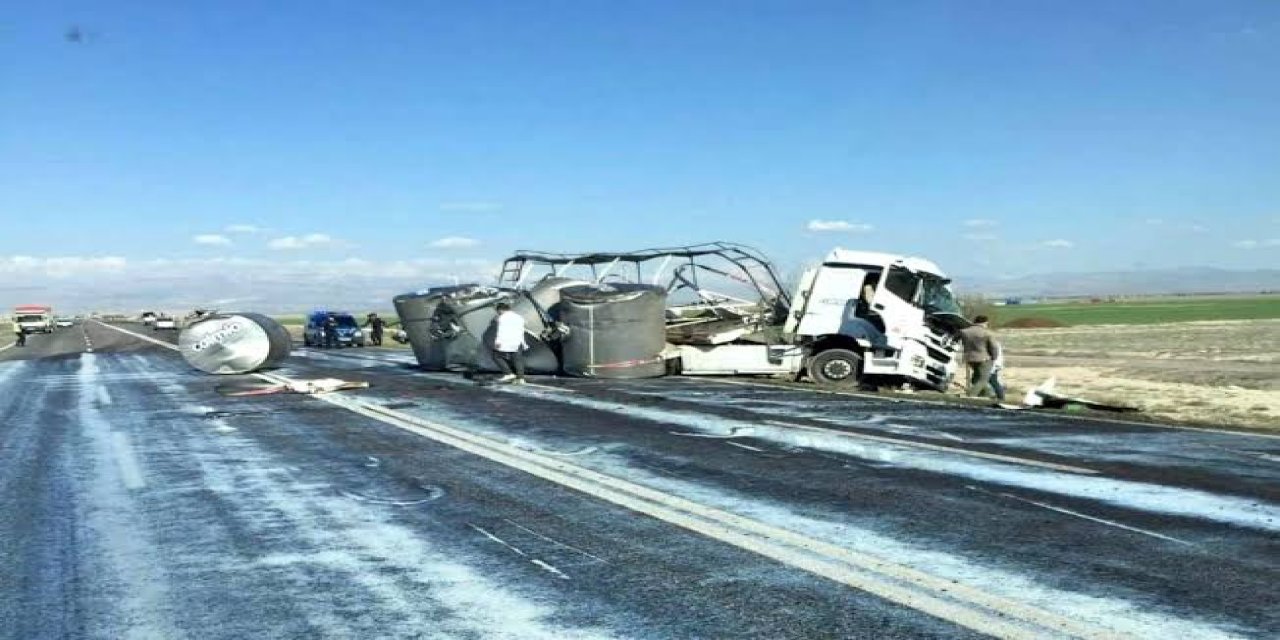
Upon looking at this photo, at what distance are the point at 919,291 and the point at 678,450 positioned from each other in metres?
10.8

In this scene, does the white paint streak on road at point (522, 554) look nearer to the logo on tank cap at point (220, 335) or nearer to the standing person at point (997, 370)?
the standing person at point (997, 370)

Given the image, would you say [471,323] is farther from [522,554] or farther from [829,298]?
[522,554]

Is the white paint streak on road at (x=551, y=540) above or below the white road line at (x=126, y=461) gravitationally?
above

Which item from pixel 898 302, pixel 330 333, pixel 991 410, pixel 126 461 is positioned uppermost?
pixel 898 302

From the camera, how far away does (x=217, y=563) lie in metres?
5.50

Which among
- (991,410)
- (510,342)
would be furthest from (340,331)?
(991,410)

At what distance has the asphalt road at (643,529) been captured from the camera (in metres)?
4.47

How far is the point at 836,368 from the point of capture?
1905 centimetres

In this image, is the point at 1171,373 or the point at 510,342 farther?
the point at 1171,373

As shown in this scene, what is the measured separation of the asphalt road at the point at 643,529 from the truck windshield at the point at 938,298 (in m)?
7.28

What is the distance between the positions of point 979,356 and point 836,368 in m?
2.90

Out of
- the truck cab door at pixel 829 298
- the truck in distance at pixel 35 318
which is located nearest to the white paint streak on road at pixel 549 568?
the truck cab door at pixel 829 298

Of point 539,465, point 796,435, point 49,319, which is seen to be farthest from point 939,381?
point 49,319

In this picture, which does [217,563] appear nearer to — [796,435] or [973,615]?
[973,615]
